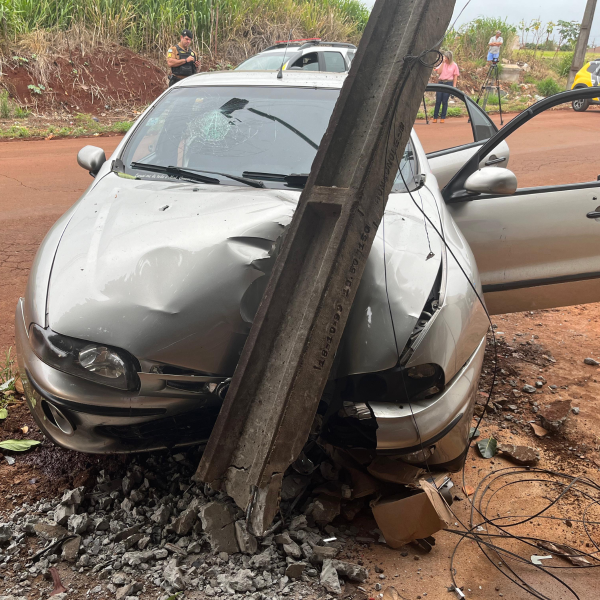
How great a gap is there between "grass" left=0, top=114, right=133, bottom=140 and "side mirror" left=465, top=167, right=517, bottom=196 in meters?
8.29

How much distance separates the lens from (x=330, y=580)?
2.09 m

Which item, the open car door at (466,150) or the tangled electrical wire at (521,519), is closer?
the tangled electrical wire at (521,519)

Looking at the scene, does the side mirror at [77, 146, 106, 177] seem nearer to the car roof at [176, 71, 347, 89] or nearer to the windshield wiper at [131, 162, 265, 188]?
the windshield wiper at [131, 162, 265, 188]

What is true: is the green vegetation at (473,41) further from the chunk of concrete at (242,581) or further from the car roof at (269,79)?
the chunk of concrete at (242,581)

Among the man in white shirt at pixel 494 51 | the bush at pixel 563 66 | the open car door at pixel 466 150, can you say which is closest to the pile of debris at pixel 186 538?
the open car door at pixel 466 150

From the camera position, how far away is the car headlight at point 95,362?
7.13ft

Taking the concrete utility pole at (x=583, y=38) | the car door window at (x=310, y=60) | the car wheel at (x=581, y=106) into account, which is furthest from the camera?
the concrete utility pole at (x=583, y=38)

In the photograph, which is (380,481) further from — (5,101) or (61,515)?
(5,101)

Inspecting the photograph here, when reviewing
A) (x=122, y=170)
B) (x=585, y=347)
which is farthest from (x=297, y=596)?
(x=585, y=347)

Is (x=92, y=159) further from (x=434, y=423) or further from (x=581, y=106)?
(x=581, y=106)

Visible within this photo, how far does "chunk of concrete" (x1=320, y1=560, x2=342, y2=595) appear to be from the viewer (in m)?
2.07

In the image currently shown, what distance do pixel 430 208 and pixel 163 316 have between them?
155cm

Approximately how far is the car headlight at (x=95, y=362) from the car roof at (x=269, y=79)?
7.36 ft

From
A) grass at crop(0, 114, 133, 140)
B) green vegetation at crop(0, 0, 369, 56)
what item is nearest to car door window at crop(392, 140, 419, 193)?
grass at crop(0, 114, 133, 140)
